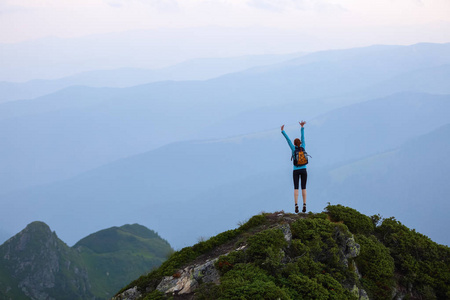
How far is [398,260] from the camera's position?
1523 cm

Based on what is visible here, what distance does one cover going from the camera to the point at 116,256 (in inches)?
6471

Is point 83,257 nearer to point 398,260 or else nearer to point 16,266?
point 16,266

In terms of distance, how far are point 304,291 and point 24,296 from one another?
486 ft

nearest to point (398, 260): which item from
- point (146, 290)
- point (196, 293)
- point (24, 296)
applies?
point (196, 293)

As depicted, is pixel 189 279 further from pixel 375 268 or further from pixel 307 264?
pixel 375 268

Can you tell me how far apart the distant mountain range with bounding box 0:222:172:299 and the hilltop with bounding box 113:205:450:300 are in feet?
425

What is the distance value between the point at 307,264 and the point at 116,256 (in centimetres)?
16776

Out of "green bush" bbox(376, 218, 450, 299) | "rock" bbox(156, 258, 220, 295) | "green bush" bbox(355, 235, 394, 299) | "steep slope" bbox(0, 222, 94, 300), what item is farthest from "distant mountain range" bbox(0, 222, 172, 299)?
"rock" bbox(156, 258, 220, 295)

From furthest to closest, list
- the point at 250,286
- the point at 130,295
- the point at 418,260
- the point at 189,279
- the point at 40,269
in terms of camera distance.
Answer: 1. the point at 40,269
2. the point at 418,260
3. the point at 130,295
4. the point at 189,279
5. the point at 250,286

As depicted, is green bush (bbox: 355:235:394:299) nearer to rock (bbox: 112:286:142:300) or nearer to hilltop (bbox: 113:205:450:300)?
hilltop (bbox: 113:205:450:300)

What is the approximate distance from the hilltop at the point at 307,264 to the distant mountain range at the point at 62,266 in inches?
5095

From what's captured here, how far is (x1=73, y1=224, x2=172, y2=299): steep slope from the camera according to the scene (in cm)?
14988

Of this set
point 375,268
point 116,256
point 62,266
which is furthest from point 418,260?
point 116,256

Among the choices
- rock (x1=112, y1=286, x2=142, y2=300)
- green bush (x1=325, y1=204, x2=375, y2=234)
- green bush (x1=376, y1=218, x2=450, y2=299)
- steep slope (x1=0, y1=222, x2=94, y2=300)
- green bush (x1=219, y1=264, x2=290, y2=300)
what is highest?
green bush (x1=219, y1=264, x2=290, y2=300)
